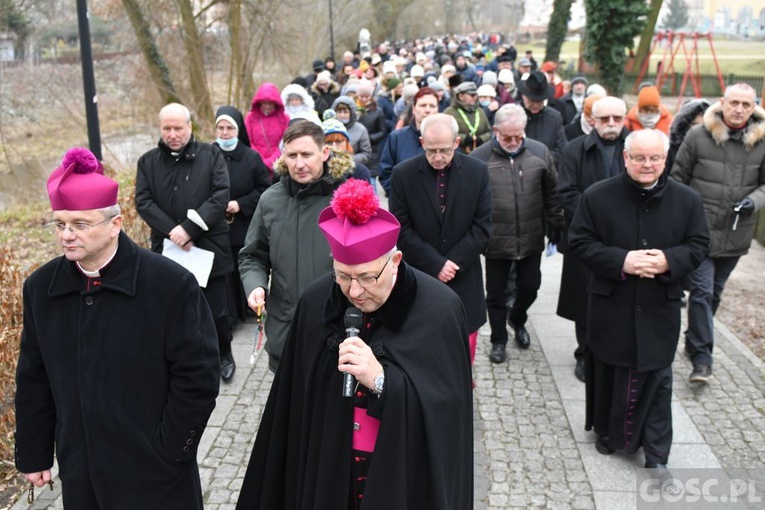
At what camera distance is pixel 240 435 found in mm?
5719

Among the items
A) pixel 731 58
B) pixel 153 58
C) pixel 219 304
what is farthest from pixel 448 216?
pixel 731 58

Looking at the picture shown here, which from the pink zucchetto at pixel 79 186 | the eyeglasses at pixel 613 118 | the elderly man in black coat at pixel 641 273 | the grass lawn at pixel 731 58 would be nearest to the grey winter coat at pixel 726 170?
the eyeglasses at pixel 613 118

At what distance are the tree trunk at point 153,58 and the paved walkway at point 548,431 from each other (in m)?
8.94

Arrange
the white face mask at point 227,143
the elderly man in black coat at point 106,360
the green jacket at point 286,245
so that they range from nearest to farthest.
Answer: the elderly man in black coat at point 106,360 < the green jacket at point 286,245 < the white face mask at point 227,143

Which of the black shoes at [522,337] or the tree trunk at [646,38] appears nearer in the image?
the black shoes at [522,337]

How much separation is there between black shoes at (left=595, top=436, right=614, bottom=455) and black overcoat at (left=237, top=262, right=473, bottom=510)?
234 centimetres

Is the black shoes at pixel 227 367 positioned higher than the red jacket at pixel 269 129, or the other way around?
the red jacket at pixel 269 129

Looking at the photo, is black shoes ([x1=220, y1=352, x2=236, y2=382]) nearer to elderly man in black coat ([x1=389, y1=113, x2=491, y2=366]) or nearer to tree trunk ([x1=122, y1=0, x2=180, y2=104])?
elderly man in black coat ([x1=389, y1=113, x2=491, y2=366])

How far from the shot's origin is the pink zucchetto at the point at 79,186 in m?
3.17

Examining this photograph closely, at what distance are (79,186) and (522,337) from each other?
493 centimetres

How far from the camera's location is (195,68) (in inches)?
647

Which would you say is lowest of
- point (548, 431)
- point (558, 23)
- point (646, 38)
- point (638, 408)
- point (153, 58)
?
point (548, 431)

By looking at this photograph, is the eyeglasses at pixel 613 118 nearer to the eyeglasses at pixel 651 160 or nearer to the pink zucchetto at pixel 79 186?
the eyeglasses at pixel 651 160

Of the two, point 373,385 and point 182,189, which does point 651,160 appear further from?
point 182,189
